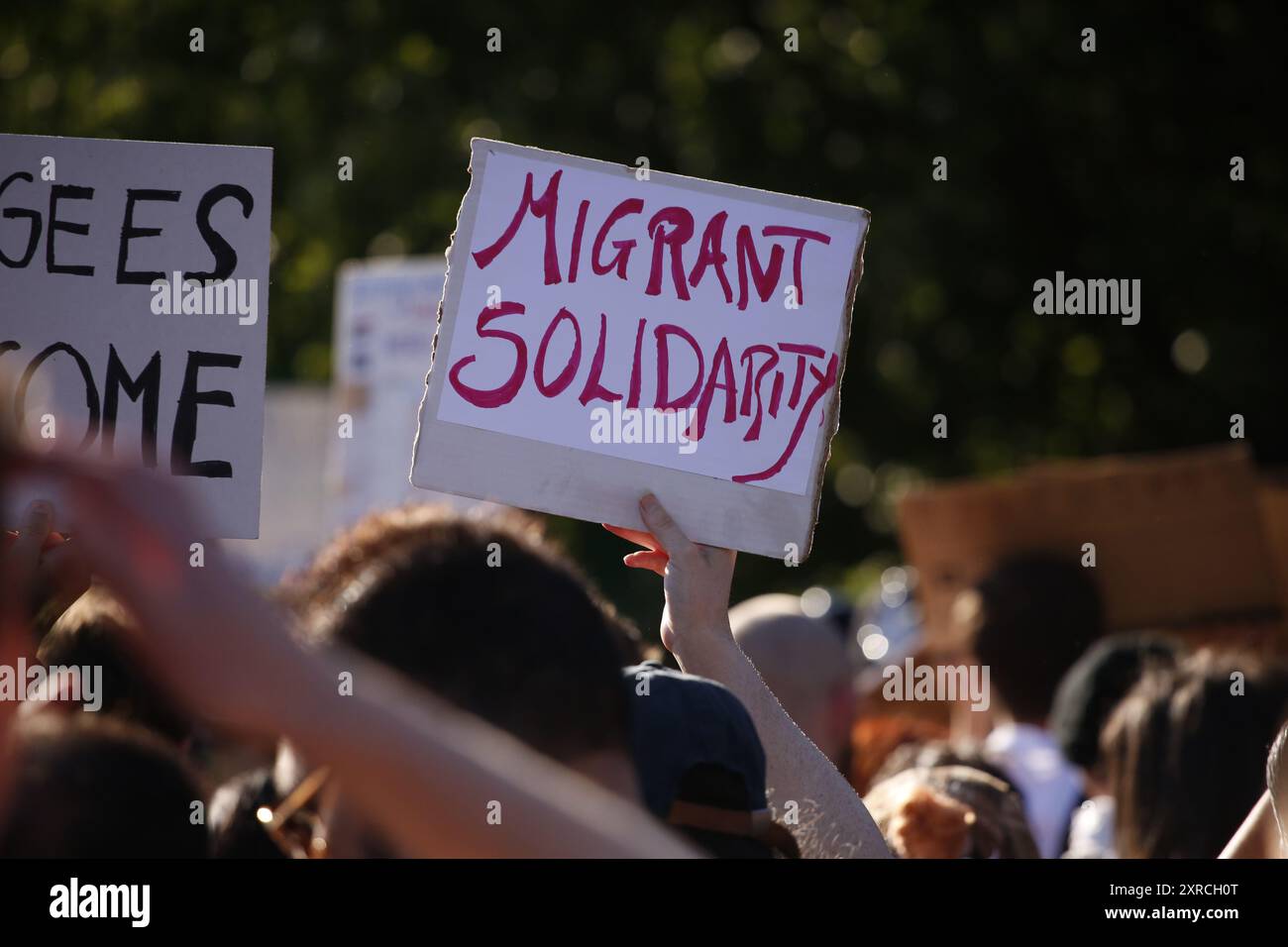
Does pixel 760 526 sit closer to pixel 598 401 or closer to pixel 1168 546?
pixel 598 401

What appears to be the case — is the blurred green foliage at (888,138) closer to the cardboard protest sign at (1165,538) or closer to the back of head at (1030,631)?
the cardboard protest sign at (1165,538)

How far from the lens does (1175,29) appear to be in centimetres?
927

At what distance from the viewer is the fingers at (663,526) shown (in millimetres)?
2172

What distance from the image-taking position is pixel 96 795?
1.42 meters

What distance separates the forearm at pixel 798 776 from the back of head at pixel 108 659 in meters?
0.76

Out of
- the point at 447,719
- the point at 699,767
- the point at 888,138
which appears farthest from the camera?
the point at 888,138

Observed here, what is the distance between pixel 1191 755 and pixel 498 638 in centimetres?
192

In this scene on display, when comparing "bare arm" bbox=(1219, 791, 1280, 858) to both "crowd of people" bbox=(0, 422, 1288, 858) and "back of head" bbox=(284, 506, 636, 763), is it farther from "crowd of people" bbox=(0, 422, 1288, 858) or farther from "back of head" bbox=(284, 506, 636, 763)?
"back of head" bbox=(284, 506, 636, 763)

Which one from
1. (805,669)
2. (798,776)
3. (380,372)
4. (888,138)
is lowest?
(798,776)

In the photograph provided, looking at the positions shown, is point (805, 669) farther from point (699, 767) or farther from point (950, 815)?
point (699, 767)

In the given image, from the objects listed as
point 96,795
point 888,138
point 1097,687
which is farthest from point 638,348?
point 888,138

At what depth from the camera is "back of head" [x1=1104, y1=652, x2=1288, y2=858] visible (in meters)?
2.85

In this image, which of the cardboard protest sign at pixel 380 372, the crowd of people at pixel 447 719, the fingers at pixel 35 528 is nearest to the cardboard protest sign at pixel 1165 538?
the crowd of people at pixel 447 719

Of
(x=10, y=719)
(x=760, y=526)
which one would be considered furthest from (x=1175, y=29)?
(x=10, y=719)
